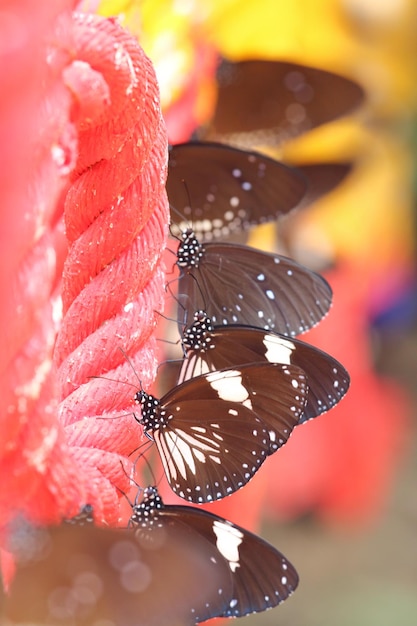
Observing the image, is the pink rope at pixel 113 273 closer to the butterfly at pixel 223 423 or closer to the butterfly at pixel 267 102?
the butterfly at pixel 223 423

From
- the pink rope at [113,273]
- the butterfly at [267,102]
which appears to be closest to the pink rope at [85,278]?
the pink rope at [113,273]

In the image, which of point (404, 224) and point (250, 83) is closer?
point (250, 83)

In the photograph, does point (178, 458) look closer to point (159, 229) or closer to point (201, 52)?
point (159, 229)

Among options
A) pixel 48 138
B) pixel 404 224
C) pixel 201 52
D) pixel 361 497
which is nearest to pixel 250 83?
pixel 201 52

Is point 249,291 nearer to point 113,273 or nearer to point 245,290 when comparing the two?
point 245,290

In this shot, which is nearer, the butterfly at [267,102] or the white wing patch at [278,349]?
the white wing patch at [278,349]

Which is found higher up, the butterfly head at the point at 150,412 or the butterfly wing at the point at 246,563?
the butterfly head at the point at 150,412

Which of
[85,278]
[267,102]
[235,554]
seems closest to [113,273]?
[85,278]
